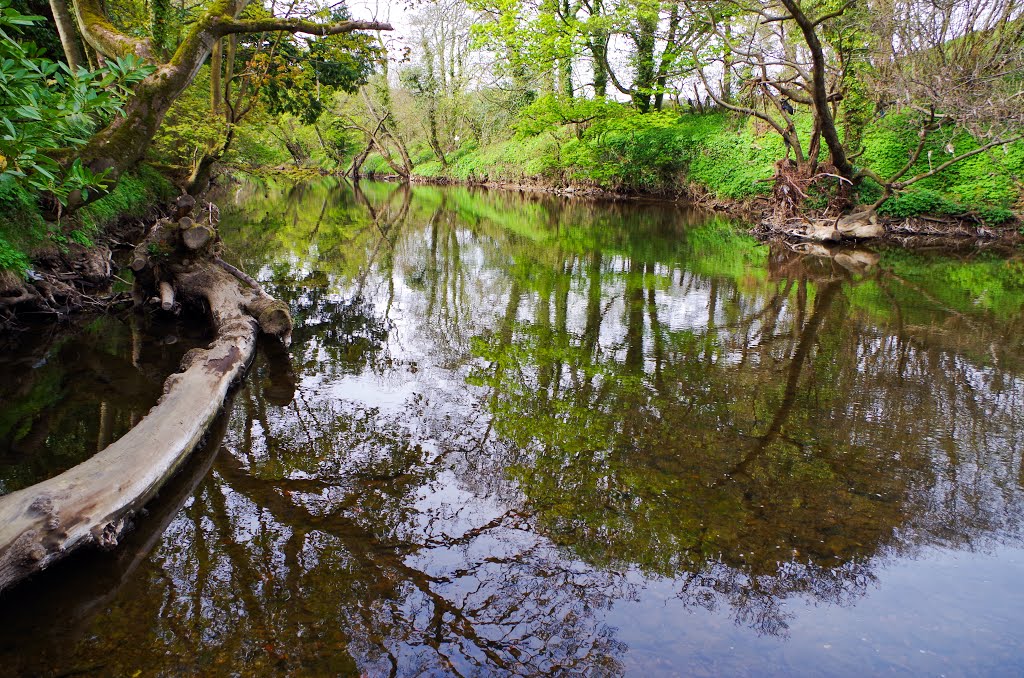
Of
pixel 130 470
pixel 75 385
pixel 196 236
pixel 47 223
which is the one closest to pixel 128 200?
pixel 196 236

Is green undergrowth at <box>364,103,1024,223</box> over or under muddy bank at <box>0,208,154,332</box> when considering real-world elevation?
over

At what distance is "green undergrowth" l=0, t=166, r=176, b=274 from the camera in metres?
6.62

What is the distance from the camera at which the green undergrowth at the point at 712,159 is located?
16.4 metres

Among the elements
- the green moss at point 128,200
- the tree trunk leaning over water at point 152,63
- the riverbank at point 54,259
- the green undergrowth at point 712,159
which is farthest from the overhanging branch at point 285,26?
→ the green undergrowth at point 712,159

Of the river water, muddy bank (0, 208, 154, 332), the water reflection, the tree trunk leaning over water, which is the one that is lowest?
the river water

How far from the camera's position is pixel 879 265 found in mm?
13047

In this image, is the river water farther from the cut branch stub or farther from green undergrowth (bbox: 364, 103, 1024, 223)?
green undergrowth (bbox: 364, 103, 1024, 223)

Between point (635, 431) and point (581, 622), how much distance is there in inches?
90.8

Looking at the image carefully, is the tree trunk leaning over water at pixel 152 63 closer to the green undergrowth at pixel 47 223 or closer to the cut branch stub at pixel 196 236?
the green undergrowth at pixel 47 223

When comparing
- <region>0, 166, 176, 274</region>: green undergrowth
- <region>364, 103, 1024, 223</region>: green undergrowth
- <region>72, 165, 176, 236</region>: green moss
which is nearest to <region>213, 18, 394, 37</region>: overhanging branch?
<region>0, 166, 176, 274</region>: green undergrowth

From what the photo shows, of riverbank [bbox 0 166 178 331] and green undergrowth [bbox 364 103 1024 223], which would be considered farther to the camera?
green undergrowth [bbox 364 103 1024 223]

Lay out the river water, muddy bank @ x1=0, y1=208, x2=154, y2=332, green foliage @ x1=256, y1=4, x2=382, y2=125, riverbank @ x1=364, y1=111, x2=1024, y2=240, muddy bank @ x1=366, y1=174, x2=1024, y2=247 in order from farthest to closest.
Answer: riverbank @ x1=364, y1=111, x2=1024, y2=240 < muddy bank @ x1=366, y1=174, x2=1024, y2=247 < green foliage @ x1=256, y1=4, x2=382, y2=125 < muddy bank @ x1=0, y1=208, x2=154, y2=332 < the river water

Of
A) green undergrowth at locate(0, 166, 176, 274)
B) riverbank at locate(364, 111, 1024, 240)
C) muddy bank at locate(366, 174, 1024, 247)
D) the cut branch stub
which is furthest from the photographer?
riverbank at locate(364, 111, 1024, 240)

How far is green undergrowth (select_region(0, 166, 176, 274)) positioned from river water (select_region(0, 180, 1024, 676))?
4.87 ft
